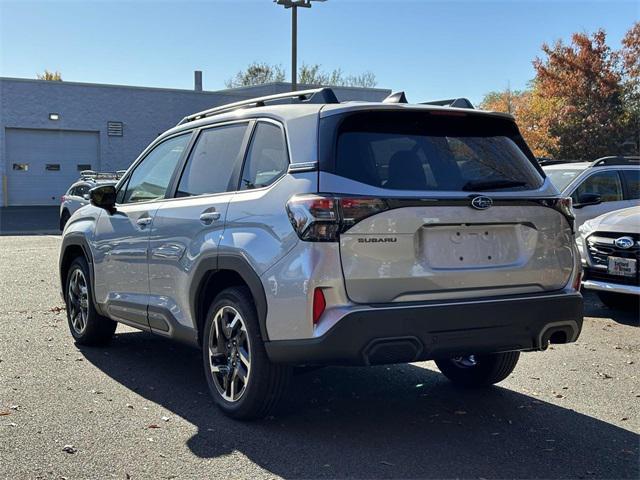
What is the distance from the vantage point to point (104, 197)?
6.29 m

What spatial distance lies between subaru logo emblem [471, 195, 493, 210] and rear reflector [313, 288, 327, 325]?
1050 millimetres

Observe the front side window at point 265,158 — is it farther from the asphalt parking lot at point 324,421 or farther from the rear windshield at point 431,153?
the asphalt parking lot at point 324,421

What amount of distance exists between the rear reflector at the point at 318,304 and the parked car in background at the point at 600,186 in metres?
7.15

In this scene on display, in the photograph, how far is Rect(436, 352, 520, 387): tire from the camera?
5305mm

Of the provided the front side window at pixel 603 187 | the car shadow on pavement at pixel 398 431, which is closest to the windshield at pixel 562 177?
the front side window at pixel 603 187

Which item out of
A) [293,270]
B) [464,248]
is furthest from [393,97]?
[293,270]

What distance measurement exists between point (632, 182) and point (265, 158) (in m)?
7.55

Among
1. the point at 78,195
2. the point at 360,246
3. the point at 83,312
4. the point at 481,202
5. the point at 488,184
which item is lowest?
the point at 83,312

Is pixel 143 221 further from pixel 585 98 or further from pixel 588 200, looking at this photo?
pixel 585 98

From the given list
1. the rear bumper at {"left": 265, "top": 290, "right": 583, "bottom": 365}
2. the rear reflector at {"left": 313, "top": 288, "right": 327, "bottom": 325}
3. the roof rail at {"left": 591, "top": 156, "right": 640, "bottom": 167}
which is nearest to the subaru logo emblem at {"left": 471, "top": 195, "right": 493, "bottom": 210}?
the rear bumper at {"left": 265, "top": 290, "right": 583, "bottom": 365}

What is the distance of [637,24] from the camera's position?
1039 inches

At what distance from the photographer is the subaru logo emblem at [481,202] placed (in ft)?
14.0

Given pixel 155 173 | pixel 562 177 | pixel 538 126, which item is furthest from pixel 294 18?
pixel 155 173

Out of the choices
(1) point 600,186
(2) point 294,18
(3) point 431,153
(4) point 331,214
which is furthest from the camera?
(2) point 294,18
